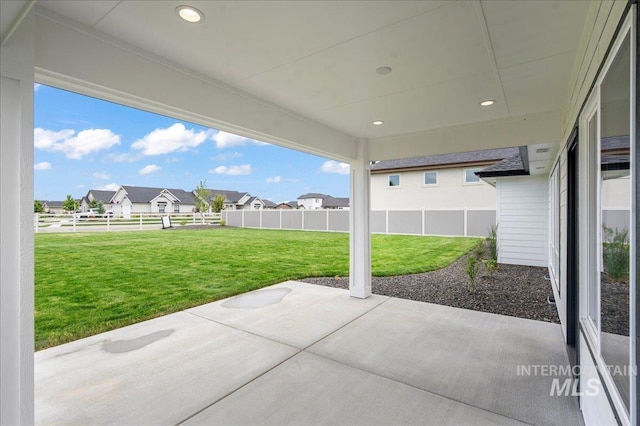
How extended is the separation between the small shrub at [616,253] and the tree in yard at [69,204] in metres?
15.4

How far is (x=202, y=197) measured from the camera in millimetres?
23625

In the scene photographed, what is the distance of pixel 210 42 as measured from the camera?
225 centimetres

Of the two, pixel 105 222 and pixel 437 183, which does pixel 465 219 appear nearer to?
pixel 437 183

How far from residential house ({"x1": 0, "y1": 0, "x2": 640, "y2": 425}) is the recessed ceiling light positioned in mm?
46

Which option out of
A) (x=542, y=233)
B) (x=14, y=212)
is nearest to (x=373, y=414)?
(x=14, y=212)

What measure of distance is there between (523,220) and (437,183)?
616cm

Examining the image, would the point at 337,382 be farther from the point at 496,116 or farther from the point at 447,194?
the point at 447,194

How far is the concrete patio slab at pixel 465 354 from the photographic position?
2.38m

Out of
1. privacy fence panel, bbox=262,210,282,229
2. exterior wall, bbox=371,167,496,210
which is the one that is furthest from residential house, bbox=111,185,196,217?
exterior wall, bbox=371,167,496,210

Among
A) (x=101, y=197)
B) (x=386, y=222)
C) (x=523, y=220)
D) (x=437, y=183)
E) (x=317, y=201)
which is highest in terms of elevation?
(x=317, y=201)

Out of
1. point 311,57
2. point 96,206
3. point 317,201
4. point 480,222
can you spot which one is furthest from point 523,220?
point 317,201

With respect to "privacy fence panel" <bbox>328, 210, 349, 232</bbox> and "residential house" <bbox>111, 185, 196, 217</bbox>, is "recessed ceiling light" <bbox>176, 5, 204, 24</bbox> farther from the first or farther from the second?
"residential house" <bbox>111, 185, 196, 217</bbox>

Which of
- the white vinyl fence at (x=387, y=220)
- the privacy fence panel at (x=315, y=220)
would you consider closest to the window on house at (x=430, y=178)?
the white vinyl fence at (x=387, y=220)

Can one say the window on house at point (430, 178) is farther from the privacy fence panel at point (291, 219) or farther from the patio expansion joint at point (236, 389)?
the patio expansion joint at point (236, 389)
